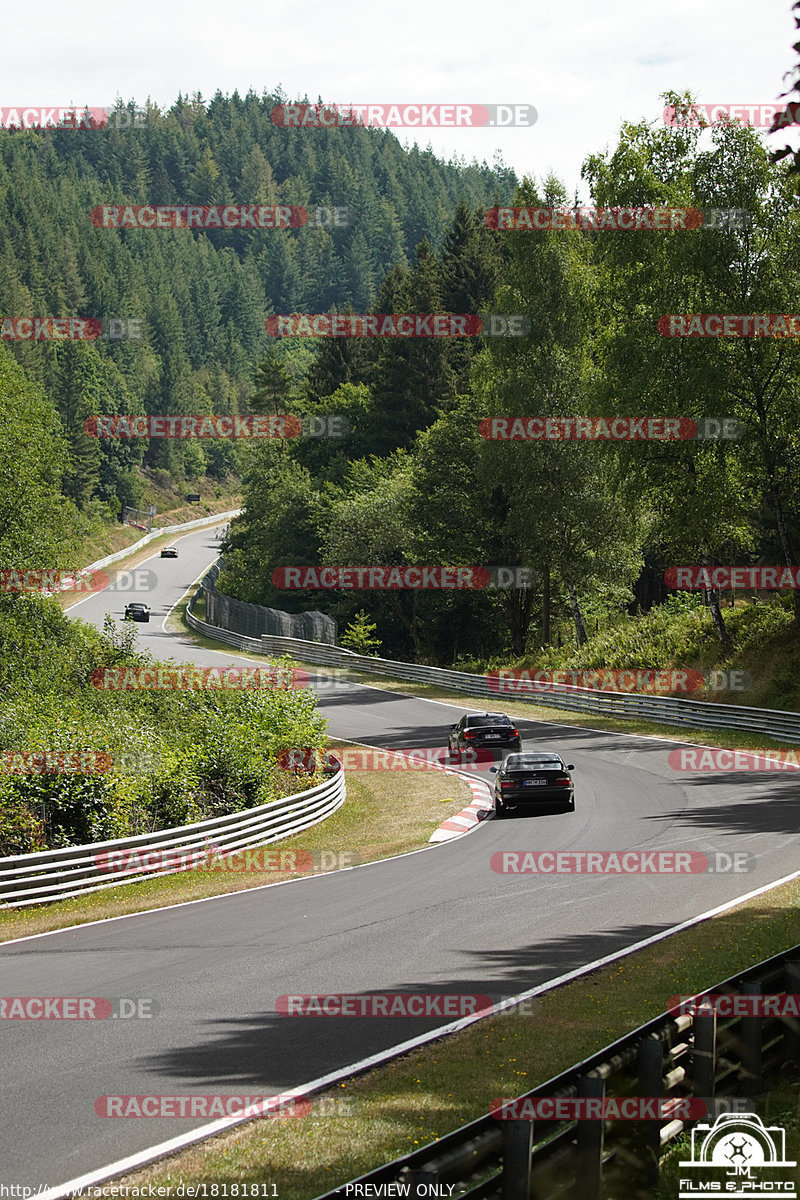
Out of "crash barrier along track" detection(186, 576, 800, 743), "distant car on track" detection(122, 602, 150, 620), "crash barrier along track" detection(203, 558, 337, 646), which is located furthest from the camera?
"distant car on track" detection(122, 602, 150, 620)

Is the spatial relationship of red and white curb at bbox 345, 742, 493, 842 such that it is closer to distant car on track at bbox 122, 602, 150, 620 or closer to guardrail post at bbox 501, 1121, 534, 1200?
guardrail post at bbox 501, 1121, 534, 1200

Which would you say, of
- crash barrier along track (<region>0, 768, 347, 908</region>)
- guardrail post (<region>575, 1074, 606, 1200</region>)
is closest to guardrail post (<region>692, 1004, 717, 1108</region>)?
guardrail post (<region>575, 1074, 606, 1200</region>)

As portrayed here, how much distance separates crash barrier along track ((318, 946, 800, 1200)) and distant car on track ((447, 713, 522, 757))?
22.3 meters

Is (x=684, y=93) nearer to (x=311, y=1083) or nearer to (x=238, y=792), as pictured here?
(x=238, y=792)

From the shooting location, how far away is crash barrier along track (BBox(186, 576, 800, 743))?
31375 mm

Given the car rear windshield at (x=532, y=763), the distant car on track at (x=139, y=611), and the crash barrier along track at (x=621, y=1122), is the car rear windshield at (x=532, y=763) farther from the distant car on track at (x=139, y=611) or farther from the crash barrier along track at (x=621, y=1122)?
the distant car on track at (x=139, y=611)

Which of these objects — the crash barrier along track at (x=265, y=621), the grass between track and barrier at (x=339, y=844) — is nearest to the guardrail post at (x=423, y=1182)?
the grass between track and barrier at (x=339, y=844)

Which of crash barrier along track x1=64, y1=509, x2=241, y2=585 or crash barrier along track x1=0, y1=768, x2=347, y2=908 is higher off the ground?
crash barrier along track x1=64, y1=509, x2=241, y2=585

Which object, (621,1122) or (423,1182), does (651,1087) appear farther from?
(423,1182)

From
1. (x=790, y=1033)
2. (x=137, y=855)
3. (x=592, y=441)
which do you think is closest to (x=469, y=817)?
(x=137, y=855)

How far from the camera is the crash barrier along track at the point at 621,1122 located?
5316 millimetres

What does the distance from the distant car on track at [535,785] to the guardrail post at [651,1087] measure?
15837mm

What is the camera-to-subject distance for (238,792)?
2344 cm

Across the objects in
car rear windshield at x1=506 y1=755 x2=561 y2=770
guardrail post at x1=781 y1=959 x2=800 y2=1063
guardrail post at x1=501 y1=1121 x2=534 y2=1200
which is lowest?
car rear windshield at x1=506 y1=755 x2=561 y2=770
